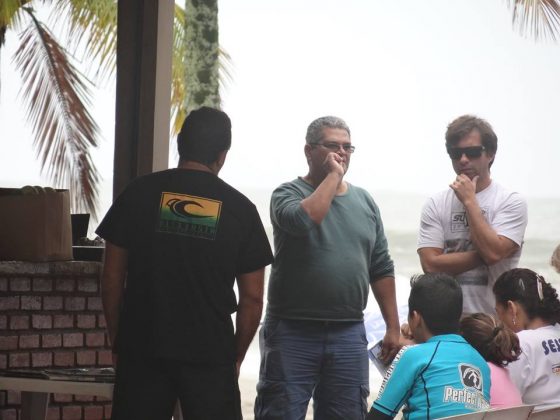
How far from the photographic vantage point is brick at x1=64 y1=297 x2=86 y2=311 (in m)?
4.71

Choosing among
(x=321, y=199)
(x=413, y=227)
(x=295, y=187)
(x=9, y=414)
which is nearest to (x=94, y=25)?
(x=9, y=414)

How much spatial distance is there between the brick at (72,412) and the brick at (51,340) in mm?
315

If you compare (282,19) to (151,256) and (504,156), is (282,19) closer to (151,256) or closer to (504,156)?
(504,156)

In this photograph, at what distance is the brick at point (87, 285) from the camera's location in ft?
15.5

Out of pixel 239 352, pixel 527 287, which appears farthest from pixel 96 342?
pixel 527 287

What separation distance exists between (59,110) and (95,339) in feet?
26.9

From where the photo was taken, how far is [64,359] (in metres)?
4.71

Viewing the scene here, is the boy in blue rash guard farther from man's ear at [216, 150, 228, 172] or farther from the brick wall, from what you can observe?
the brick wall

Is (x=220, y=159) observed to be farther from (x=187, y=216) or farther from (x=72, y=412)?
(x=72, y=412)

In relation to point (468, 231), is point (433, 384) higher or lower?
lower

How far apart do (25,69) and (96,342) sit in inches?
341

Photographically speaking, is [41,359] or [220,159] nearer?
[220,159]

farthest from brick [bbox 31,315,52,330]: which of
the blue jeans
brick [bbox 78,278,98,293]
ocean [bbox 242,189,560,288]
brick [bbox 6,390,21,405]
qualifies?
ocean [bbox 242,189,560,288]

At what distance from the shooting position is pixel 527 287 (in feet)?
12.2
